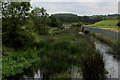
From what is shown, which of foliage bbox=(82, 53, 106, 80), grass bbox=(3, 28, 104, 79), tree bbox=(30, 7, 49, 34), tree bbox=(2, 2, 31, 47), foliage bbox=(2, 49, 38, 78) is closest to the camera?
foliage bbox=(82, 53, 106, 80)

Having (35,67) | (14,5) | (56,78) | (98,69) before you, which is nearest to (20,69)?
(35,67)

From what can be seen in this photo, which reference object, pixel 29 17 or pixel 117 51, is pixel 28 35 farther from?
pixel 117 51

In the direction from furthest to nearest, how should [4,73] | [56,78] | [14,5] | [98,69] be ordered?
[14,5]
[4,73]
[56,78]
[98,69]

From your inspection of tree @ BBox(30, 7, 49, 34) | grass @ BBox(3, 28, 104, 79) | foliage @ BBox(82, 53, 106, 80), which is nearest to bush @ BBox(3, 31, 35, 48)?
grass @ BBox(3, 28, 104, 79)

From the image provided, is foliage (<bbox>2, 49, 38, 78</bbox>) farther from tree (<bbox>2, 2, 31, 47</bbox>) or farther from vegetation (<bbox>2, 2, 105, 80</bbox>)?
tree (<bbox>2, 2, 31, 47</bbox>)

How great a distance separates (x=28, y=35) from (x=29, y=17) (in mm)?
1464

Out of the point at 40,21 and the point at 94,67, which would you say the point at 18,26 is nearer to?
the point at 40,21

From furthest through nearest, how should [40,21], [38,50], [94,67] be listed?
1. [40,21]
2. [38,50]
3. [94,67]

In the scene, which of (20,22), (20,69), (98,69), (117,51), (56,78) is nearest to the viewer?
(98,69)

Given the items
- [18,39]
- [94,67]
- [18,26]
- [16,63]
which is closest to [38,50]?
[18,39]

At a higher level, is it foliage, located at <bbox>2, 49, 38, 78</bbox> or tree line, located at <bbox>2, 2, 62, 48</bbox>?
tree line, located at <bbox>2, 2, 62, 48</bbox>

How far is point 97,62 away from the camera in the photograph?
497 cm

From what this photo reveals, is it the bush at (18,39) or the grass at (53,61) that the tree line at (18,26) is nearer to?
the bush at (18,39)

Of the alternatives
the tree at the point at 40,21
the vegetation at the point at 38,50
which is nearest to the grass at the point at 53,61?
the vegetation at the point at 38,50
